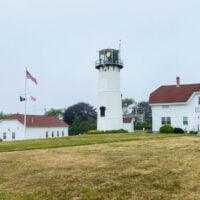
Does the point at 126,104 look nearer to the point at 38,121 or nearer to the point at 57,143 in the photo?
the point at 38,121

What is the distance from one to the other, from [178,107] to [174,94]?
6.95 ft

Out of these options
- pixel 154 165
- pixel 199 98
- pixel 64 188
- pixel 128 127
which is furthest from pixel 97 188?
pixel 128 127

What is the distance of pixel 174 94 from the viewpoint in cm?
4219

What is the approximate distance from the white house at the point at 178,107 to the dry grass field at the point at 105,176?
2583cm

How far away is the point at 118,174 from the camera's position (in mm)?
10734

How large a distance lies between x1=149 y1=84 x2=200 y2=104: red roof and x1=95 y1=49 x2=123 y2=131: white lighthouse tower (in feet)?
14.9

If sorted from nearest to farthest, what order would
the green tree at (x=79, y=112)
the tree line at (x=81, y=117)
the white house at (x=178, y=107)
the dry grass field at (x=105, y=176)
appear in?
1. the dry grass field at (x=105, y=176)
2. the white house at (x=178, y=107)
3. the tree line at (x=81, y=117)
4. the green tree at (x=79, y=112)

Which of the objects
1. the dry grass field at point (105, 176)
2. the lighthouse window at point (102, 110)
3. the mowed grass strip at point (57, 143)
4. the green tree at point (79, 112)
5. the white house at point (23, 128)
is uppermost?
the green tree at point (79, 112)

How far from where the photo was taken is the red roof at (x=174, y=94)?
40.6 meters

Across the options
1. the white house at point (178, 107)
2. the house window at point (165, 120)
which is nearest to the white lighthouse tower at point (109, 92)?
the white house at point (178, 107)

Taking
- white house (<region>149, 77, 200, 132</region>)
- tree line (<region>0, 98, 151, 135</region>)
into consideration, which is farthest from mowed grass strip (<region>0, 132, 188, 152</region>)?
tree line (<region>0, 98, 151, 135</region>)

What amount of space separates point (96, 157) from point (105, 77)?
29.2 metres

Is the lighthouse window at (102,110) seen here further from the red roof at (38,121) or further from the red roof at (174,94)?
the red roof at (38,121)

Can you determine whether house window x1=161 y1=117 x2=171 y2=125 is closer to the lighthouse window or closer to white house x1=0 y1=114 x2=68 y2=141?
the lighthouse window
